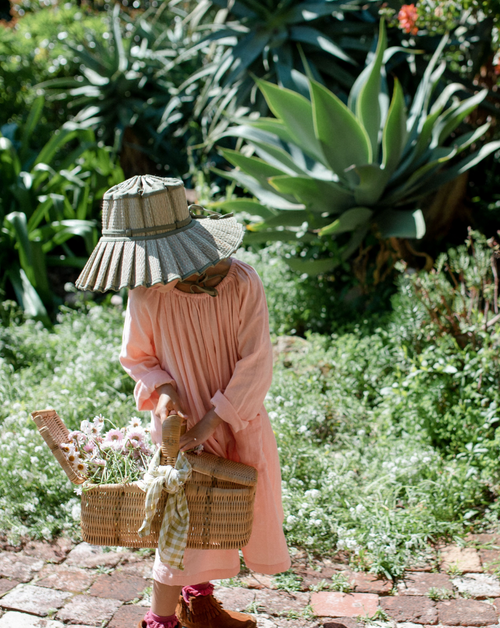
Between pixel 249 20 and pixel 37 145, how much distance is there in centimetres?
308

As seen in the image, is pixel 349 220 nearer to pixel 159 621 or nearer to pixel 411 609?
pixel 411 609

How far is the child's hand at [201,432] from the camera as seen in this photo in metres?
1.78

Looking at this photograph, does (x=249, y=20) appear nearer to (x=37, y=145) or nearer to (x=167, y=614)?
(x=37, y=145)

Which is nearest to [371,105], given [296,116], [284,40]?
[296,116]

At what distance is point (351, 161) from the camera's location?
3992 mm

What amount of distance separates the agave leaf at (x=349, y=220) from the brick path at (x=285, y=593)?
1961 millimetres

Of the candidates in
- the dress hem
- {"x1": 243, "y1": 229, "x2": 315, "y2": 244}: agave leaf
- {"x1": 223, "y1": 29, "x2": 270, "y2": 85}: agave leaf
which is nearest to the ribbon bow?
the dress hem

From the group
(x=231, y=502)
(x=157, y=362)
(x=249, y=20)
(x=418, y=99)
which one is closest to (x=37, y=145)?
(x=249, y=20)

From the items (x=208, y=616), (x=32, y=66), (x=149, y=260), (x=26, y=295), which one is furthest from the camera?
(x=32, y=66)

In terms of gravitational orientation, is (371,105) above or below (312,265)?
above

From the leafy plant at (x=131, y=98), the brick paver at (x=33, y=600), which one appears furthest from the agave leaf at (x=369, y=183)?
the leafy plant at (x=131, y=98)

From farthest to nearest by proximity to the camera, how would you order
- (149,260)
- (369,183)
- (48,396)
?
(369,183) < (48,396) < (149,260)

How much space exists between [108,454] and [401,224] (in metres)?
2.56

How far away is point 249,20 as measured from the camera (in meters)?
5.15
